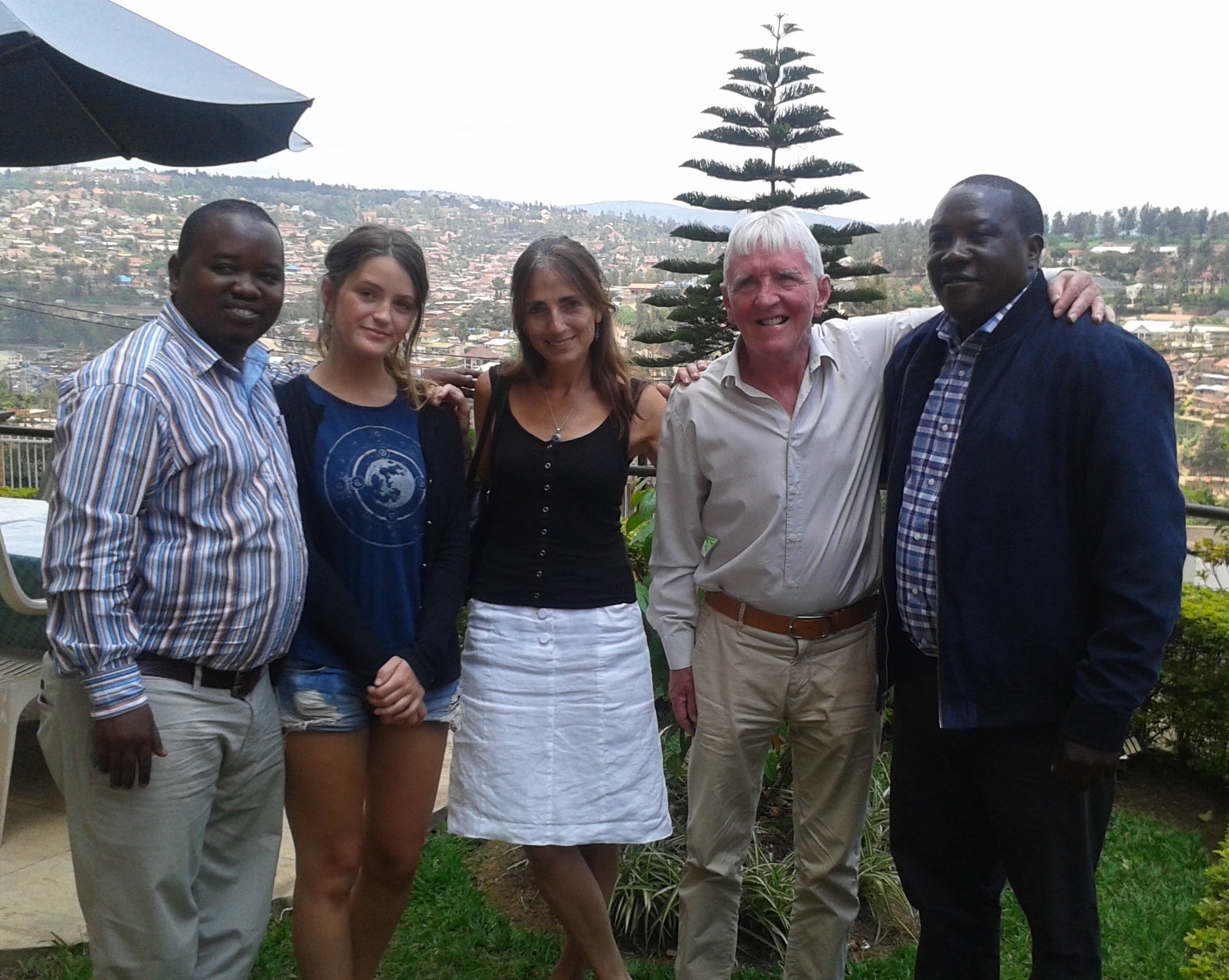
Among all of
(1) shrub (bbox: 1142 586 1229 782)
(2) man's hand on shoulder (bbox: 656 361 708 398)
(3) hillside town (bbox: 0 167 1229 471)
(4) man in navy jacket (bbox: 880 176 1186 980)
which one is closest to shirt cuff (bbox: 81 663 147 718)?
(3) hillside town (bbox: 0 167 1229 471)

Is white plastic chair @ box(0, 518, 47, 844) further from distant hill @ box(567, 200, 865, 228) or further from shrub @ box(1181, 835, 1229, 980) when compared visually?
distant hill @ box(567, 200, 865, 228)

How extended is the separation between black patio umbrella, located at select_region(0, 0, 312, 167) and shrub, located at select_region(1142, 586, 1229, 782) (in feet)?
11.3

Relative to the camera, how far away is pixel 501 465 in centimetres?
224

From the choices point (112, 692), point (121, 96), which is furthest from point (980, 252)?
point (121, 96)

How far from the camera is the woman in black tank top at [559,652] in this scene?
2.22 metres

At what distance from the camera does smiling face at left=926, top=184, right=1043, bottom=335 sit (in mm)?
1897

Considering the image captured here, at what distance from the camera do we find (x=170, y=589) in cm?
173

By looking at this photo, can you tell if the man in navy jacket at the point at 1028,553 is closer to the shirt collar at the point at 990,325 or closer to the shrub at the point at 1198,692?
the shirt collar at the point at 990,325

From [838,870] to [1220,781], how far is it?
236cm

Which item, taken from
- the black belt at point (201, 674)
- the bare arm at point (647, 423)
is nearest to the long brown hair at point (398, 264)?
the bare arm at point (647, 423)

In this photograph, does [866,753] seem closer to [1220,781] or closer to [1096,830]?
[1096,830]

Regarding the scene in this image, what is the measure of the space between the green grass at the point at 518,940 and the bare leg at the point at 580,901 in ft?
1.27

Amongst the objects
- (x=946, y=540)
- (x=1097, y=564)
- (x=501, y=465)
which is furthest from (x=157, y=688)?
(x=1097, y=564)

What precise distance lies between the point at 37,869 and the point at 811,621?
2.19m
